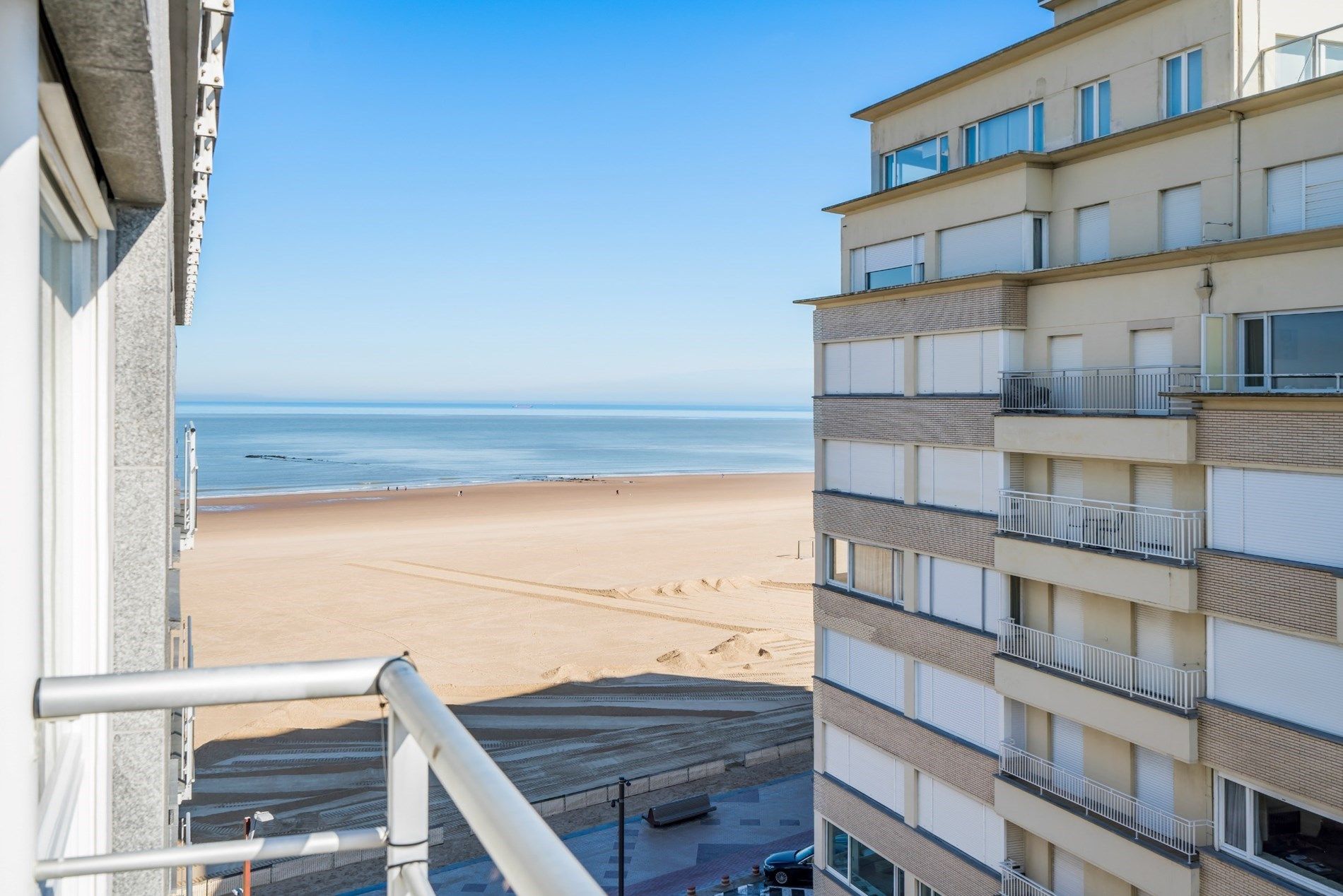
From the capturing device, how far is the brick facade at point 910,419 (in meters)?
17.7

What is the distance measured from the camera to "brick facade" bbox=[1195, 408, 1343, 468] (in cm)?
1245

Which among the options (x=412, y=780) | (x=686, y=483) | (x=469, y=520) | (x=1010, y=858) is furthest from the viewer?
(x=686, y=483)

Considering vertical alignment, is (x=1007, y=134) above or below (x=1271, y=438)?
above

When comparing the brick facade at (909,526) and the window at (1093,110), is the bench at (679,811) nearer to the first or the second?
the brick facade at (909,526)

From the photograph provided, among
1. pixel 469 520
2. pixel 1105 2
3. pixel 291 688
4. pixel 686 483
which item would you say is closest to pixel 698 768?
pixel 1105 2

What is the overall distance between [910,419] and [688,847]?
36.4ft

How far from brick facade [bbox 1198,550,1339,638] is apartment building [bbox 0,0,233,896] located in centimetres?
1243

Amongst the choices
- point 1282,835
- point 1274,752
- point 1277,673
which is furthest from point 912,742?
point 1277,673

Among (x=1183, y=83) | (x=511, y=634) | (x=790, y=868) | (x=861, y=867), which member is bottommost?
(x=790, y=868)

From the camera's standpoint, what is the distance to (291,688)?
1915mm

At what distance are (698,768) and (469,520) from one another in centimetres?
4316

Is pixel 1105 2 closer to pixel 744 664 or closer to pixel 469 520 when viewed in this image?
pixel 744 664

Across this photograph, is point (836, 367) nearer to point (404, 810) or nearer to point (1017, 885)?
point (1017, 885)

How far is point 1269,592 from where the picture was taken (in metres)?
13.1
